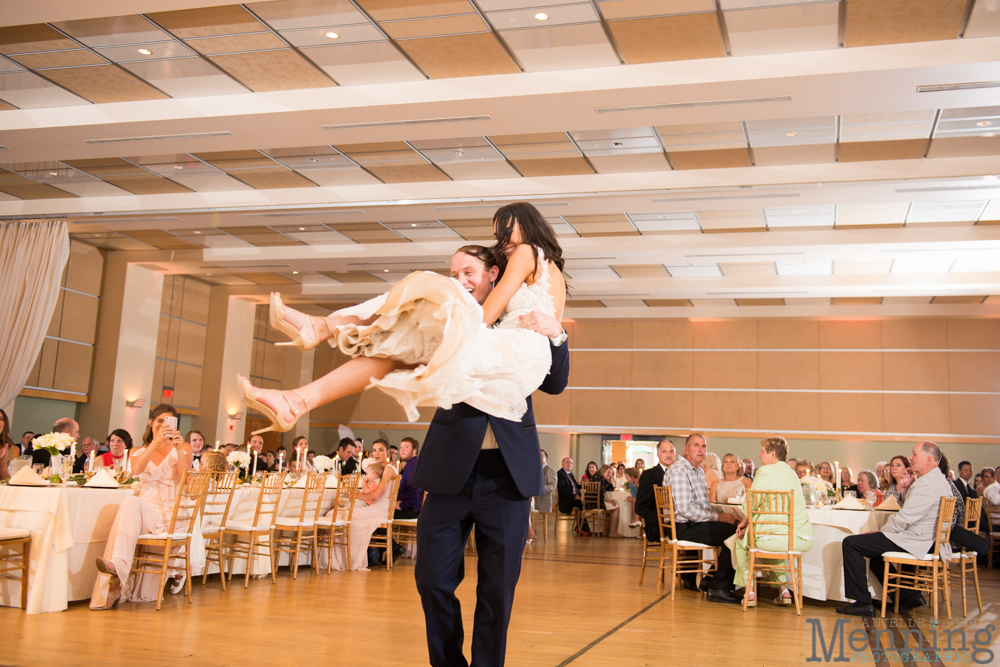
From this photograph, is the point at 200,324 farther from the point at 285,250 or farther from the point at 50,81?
the point at 50,81

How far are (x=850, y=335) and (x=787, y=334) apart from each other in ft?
4.17

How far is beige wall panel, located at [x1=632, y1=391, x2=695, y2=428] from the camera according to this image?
1719cm

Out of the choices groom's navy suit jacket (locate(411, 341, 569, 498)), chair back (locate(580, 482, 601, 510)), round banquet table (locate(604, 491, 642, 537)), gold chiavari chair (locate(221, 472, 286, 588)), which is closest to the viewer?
groom's navy suit jacket (locate(411, 341, 569, 498))

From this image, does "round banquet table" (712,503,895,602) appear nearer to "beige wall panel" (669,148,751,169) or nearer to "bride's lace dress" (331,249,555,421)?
"beige wall panel" (669,148,751,169)

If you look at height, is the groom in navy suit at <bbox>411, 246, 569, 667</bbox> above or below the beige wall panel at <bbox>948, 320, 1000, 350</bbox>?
below

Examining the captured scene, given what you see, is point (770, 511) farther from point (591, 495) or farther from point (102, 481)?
point (591, 495)

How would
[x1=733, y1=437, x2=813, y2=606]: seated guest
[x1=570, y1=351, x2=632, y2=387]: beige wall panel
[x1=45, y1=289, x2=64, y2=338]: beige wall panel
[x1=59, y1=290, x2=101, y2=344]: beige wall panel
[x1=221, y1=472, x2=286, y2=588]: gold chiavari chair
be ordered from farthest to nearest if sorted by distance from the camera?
[x1=570, y1=351, x2=632, y2=387]: beige wall panel, [x1=59, y1=290, x2=101, y2=344]: beige wall panel, [x1=45, y1=289, x2=64, y2=338]: beige wall panel, [x1=221, y1=472, x2=286, y2=588]: gold chiavari chair, [x1=733, y1=437, x2=813, y2=606]: seated guest

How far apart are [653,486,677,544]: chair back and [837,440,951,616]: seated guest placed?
1.31 meters

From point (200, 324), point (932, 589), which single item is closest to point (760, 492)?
point (932, 589)

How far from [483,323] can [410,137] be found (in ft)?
23.2

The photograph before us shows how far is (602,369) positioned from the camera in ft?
58.9

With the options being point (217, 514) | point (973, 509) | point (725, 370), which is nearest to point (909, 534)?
point (973, 509)

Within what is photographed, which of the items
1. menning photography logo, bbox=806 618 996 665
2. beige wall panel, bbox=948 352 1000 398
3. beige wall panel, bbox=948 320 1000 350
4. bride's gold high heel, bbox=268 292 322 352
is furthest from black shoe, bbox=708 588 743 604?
beige wall panel, bbox=948 320 1000 350

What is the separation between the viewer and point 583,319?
18.1m
